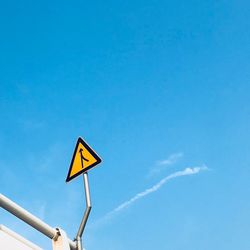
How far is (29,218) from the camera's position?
4.19 meters

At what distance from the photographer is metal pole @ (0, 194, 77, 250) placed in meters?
4.05

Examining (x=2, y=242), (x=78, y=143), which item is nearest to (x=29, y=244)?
(x=2, y=242)

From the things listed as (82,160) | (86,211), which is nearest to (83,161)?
(82,160)

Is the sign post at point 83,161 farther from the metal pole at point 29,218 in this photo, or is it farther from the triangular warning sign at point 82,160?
the metal pole at point 29,218

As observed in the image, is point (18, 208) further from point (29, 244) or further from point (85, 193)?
point (85, 193)

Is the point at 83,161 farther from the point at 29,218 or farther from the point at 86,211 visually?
the point at 29,218

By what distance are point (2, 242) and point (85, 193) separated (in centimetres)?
124

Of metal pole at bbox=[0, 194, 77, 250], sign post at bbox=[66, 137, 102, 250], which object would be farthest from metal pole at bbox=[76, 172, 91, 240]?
metal pole at bbox=[0, 194, 77, 250]

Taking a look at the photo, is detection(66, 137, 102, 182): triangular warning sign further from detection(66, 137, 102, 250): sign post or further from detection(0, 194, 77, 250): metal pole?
detection(0, 194, 77, 250): metal pole

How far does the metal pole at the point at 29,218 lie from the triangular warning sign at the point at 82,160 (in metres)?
1.06

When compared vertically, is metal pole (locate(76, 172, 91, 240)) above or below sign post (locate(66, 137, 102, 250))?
below

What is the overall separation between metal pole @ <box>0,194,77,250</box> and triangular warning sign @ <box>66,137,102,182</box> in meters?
1.06

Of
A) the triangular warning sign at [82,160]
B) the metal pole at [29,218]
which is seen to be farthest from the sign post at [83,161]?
the metal pole at [29,218]

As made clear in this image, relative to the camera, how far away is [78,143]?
5398mm
